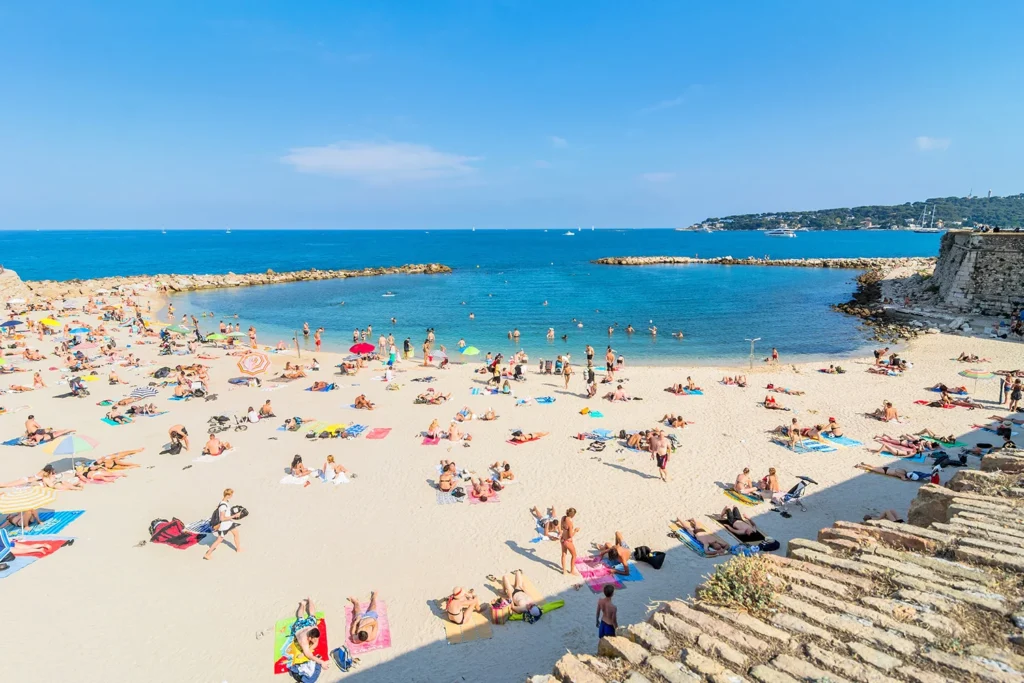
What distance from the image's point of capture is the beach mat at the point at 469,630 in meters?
8.05

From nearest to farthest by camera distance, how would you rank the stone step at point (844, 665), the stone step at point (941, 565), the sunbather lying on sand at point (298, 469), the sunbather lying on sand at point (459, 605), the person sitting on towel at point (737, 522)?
the stone step at point (844, 665)
the stone step at point (941, 565)
the sunbather lying on sand at point (459, 605)
the person sitting on towel at point (737, 522)
the sunbather lying on sand at point (298, 469)

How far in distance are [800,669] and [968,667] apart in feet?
3.48

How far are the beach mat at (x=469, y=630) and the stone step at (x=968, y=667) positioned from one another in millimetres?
5946

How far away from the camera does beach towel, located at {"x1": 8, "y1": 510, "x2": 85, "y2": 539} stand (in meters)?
10.6

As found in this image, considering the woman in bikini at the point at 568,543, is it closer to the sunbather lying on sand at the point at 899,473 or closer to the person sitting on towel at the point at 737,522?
the person sitting on towel at the point at 737,522

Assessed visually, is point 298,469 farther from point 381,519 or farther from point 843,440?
point 843,440

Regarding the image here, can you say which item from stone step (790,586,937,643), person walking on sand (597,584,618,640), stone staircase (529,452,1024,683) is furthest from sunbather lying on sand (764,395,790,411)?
stone step (790,586,937,643)

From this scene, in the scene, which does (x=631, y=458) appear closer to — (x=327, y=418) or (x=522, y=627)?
(x=522, y=627)

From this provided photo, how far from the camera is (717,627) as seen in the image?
14.9ft

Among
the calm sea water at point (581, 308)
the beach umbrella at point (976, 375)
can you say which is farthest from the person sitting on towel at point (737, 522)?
the calm sea water at point (581, 308)

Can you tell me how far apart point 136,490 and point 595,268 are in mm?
81673

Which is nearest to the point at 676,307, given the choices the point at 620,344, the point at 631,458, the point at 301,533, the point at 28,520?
the point at 620,344

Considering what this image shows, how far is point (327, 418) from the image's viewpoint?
723 inches

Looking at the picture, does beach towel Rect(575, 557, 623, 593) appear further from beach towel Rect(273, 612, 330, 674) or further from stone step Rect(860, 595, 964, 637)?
stone step Rect(860, 595, 964, 637)
